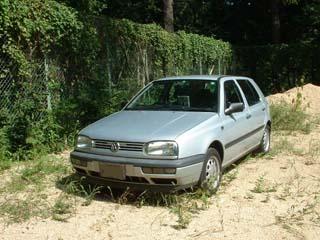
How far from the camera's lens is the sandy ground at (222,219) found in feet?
18.6

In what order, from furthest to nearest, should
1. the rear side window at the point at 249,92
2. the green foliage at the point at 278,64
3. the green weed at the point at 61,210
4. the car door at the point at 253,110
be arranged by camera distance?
the green foliage at the point at 278,64 → the rear side window at the point at 249,92 → the car door at the point at 253,110 → the green weed at the point at 61,210

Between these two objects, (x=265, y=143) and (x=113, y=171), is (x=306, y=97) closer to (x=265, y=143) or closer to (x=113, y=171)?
(x=265, y=143)

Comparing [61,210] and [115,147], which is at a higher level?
[115,147]

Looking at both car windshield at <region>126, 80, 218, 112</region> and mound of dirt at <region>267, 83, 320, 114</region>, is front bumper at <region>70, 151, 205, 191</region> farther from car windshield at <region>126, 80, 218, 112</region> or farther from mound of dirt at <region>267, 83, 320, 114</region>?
mound of dirt at <region>267, 83, 320, 114</region>

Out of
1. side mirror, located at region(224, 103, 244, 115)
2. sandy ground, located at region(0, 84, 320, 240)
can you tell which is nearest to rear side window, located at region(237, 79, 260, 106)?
side mirror, located at region(224, 103, 244, 115)

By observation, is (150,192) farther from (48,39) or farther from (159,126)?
(48,39)

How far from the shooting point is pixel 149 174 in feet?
20.8

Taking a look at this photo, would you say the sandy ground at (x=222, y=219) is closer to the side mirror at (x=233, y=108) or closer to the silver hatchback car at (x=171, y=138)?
the silver hatchback car at (x=171, y=138)

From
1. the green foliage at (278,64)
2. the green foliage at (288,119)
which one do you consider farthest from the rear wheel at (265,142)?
the green foliage at (278,64)

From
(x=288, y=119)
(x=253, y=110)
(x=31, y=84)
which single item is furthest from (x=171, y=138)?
(x=288, y=119)

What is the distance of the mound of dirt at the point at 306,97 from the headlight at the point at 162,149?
34.8ft

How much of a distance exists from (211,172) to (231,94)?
5.61ft

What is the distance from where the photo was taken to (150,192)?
663cm

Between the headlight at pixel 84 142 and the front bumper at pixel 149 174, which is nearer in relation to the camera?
the front bumper at pixel 149 174
